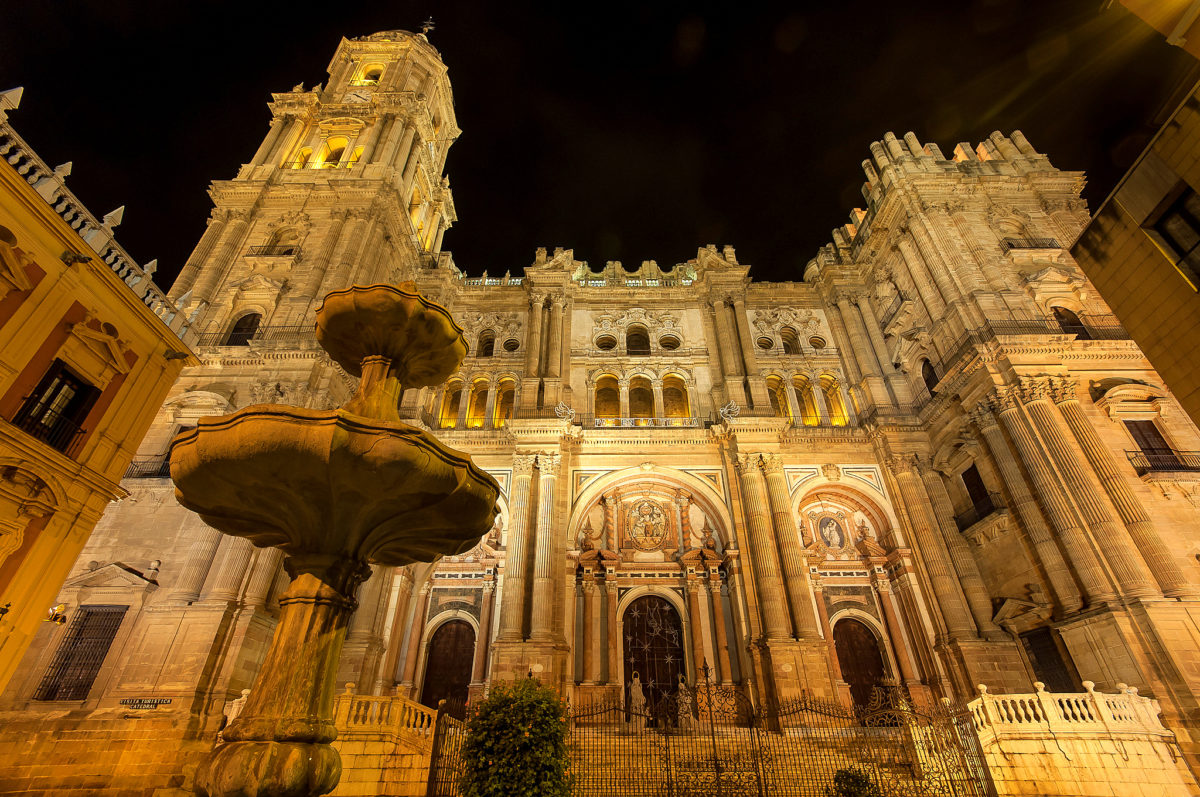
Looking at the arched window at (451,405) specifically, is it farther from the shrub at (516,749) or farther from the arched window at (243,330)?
the shrub at (516,749)

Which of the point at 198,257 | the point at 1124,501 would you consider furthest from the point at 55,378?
the point at 1124,501

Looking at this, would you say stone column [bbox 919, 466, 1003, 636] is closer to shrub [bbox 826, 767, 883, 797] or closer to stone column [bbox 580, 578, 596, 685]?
shrub [bbox 826, 767, 883, 797]

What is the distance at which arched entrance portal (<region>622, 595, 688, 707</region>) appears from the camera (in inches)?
648

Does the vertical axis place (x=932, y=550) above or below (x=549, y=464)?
below

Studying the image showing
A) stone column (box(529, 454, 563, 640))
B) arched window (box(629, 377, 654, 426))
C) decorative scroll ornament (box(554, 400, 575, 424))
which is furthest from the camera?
arched window (box(629, 377, 654, 426))

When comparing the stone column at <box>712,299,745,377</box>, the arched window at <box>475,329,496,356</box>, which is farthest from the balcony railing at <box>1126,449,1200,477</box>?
the arched window at <box>475,329,496,356</box>

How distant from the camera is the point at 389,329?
6.67 meters

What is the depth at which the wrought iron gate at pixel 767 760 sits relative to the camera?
9766mm

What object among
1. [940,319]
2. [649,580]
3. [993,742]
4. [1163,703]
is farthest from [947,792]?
[940,319]

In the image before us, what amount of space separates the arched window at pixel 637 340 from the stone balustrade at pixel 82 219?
1504 cm

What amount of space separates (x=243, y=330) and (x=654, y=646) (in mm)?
16911

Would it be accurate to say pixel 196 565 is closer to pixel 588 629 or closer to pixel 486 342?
pixel 588 629

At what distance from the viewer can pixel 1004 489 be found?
1522cm

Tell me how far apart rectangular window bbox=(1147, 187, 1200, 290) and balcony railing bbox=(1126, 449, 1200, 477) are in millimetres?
7271
